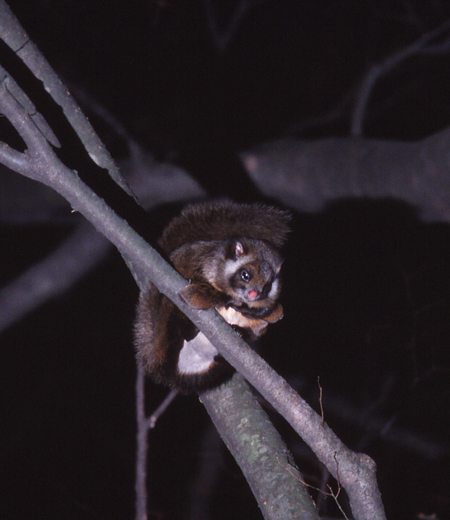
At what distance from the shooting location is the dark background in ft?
24.4

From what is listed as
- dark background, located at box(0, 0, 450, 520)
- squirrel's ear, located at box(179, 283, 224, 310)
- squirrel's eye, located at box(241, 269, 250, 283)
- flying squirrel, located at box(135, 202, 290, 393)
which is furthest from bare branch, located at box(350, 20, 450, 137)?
squirrel's ear, located at box(179, 283, 224, 310)

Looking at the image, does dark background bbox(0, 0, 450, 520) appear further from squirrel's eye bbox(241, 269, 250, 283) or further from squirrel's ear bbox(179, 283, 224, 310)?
squirrel's ear bbox(179, 283, 224, 310)

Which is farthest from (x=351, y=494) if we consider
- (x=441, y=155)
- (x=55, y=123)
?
(x=441, y=155)

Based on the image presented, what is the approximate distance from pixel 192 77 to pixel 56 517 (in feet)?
24.9

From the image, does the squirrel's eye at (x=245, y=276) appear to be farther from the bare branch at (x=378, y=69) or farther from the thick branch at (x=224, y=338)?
the bare branch at (x=378, y=69)

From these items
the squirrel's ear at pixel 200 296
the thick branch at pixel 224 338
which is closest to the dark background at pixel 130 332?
the squirrel's ear at pixel 200 296

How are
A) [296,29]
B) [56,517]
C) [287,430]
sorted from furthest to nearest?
[296,29]
[56,517]
[287,430]

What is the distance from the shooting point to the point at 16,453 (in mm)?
8156

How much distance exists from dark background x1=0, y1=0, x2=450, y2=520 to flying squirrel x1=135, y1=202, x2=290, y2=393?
350 centimetres

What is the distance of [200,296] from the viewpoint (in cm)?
250

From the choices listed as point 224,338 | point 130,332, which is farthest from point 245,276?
point 130,332

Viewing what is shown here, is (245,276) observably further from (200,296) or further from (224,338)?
(224,338)

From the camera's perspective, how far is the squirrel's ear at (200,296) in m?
2.27

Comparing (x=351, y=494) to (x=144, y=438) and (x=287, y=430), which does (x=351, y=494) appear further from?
(x=287, y=430)
